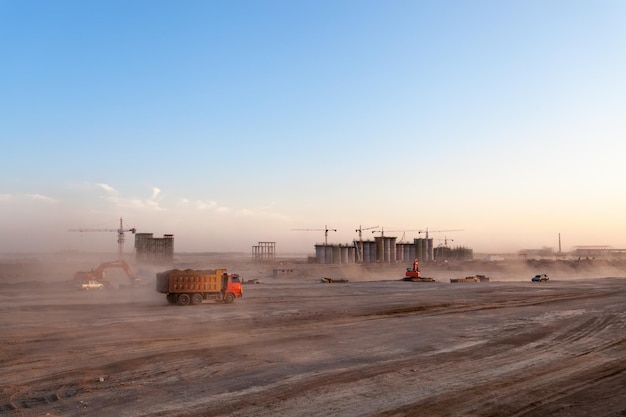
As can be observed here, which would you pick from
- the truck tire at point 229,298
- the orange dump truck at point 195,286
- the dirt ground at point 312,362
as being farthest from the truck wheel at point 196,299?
the dirt ground at point 312,362

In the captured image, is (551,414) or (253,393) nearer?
(551,414)

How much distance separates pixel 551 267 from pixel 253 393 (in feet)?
454

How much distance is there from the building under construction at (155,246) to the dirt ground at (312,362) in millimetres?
112350

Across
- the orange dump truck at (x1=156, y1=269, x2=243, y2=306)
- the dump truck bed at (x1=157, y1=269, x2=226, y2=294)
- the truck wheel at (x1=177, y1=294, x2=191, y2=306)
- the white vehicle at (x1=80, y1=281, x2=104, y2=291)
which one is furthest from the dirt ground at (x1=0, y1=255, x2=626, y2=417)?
the white vehicle at (x1=80, y1=281, x2=104, y2=291)

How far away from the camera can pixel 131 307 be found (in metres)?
36.3

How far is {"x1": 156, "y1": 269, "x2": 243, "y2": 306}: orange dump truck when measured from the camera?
37.7m

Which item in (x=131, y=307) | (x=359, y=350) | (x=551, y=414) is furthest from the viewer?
(x=131, y=307)

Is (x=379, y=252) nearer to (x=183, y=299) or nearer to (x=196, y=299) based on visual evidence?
(x=196, y=299)

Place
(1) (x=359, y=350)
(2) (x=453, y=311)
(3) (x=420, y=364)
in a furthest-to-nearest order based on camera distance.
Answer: (2) (x=453, y=311) < (1) (x=359, y=350) < (3) (x=420, y=364)

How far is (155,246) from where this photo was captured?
476ft

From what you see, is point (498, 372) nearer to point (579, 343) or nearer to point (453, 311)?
point (579, 343)

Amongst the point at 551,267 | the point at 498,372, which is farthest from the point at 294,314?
the point at 551,267

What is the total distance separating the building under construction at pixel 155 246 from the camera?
14375cm

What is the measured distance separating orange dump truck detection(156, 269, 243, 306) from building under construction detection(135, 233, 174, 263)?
11019cm
